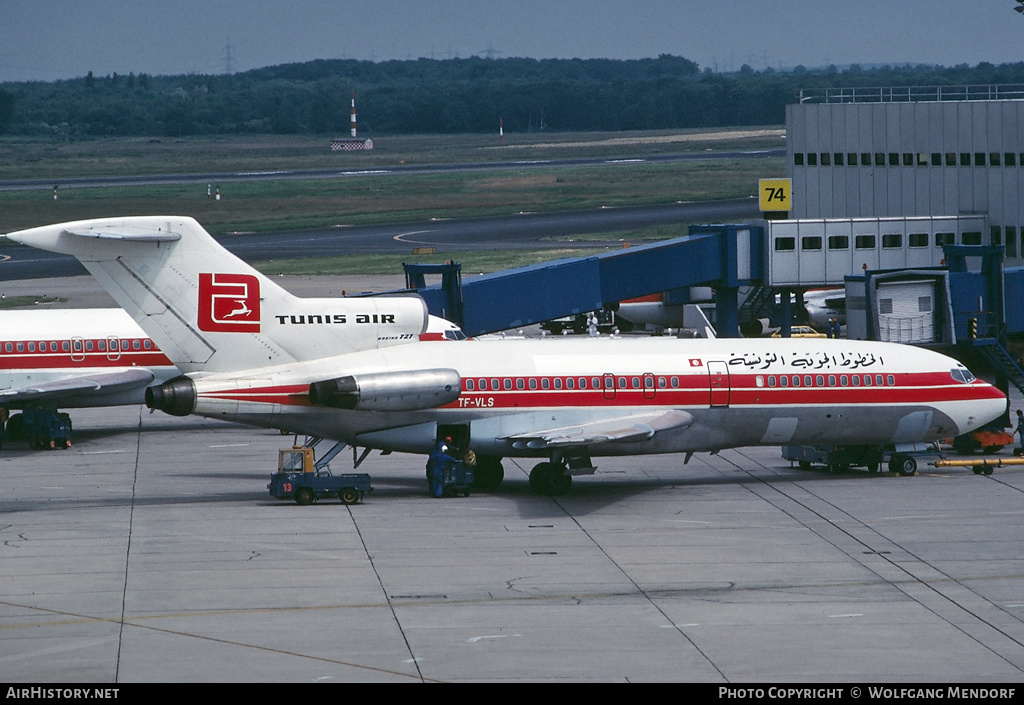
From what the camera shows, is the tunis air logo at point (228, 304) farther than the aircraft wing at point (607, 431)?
No

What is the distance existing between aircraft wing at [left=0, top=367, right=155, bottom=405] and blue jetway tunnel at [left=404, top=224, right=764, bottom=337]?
10.3 meters

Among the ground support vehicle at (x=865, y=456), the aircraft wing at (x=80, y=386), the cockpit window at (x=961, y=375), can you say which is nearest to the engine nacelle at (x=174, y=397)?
the aircraft wing at (x=80, y=386)

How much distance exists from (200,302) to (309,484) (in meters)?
5.50

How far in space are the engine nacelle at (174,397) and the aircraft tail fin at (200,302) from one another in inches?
39.7

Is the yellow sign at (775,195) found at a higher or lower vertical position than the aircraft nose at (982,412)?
higher

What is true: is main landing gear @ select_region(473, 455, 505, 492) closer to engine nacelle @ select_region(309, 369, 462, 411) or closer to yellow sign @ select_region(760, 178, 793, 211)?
engine nacelle @ select_region(309, 369, 462, 411)

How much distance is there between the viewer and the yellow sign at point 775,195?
65938 millimetres

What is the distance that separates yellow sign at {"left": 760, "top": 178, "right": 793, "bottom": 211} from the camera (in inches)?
2596

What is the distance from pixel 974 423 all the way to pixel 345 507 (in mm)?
18821

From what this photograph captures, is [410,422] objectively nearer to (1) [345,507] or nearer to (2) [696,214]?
(1) [345,507]

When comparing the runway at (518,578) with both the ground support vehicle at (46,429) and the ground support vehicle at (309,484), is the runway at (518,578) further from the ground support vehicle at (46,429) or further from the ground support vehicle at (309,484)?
the ground support vehicle at (46,429)

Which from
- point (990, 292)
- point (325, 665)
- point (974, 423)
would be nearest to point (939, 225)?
point (990, 292)

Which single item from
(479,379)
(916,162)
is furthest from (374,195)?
(479,379)

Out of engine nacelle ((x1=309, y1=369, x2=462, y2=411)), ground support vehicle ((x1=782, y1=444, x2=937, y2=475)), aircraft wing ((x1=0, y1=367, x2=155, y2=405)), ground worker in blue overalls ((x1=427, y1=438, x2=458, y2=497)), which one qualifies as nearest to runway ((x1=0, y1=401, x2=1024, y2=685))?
ground worker in blue overalls ((x1=427, y1=438, x2=458, y2=497))
